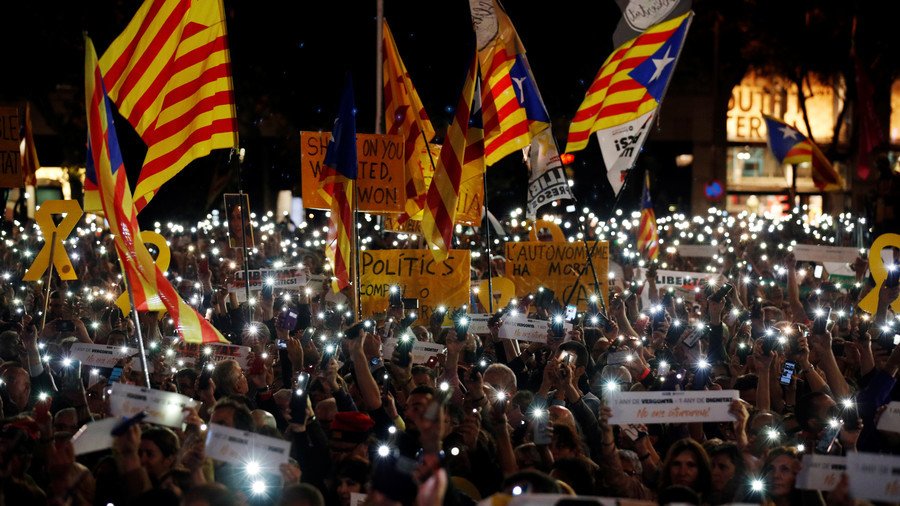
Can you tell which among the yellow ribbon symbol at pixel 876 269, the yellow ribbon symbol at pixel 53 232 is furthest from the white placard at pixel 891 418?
the yellow ribbon symbol at pixel 53 232

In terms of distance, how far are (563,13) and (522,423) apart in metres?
24.1

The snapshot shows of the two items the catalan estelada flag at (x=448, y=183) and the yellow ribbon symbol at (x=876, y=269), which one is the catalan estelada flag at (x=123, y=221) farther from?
the yellow ribbon symbol at (x=876, y=269)

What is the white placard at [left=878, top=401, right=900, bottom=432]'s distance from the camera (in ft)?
20.5

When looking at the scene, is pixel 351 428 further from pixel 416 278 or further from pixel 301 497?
pixel 416 278

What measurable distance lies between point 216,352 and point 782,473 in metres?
4.87

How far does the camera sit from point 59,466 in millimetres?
5699

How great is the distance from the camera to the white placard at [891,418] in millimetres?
6258

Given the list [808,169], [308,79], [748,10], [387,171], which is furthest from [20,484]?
[808,169]

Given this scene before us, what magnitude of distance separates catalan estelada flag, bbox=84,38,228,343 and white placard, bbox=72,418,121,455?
4.22ft

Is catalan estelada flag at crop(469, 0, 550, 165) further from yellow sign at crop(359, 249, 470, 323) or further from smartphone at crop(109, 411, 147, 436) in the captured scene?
smartphone at crop(109, 411, 147, 436)

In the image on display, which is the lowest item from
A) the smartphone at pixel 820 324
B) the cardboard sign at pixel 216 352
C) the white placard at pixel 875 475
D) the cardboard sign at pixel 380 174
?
the white placard at pixel 875 475

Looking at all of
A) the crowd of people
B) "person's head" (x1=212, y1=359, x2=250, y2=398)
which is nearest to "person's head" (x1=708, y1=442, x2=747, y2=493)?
the crowd of people

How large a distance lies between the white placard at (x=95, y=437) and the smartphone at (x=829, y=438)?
369cm

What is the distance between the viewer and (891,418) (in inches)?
247
